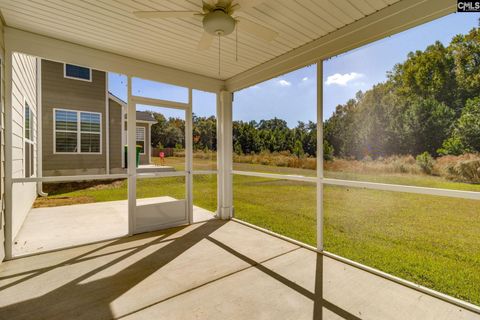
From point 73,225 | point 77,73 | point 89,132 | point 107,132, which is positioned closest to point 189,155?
point 107,132

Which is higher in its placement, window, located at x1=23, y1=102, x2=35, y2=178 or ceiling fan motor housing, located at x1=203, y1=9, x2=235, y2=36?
ceiling fan motor housing, located at x1=203, y1=9, x2=235, y2=36

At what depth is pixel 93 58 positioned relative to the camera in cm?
351

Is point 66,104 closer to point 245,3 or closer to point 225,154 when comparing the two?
point 225,154

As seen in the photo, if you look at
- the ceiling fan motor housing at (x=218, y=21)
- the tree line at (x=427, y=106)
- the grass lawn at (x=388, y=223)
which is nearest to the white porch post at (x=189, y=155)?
the grass lawn at (x=388, y=223)

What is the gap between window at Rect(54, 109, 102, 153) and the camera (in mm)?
4121

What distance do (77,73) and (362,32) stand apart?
4.76 m

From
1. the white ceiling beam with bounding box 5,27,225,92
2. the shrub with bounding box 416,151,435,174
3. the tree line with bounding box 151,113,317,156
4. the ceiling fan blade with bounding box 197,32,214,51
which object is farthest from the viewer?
the tree line with bounding box 151,113,317,156

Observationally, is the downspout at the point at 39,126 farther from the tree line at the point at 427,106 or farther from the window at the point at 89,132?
the tree line at the point at 427,106

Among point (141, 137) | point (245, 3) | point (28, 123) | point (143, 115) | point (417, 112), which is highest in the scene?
point (245, 3)

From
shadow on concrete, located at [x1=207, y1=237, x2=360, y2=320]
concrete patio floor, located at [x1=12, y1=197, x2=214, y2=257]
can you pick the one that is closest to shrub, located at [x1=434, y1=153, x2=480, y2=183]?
shadow on concrete, located at [x1=207, y1=237, x2=360, y2=320]

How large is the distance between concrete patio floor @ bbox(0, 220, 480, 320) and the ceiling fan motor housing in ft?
7.95

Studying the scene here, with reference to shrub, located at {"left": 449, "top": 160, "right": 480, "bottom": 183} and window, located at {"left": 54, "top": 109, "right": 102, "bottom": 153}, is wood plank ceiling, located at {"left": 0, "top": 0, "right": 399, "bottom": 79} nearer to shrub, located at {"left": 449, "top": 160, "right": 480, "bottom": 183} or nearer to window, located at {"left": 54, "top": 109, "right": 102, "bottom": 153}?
window, located at {"left": 54, "top": 109, "right": 102, "bottom": 153}

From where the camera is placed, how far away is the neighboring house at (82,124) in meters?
4.09

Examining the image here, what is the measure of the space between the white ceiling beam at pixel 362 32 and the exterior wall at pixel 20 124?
11.8 ft
